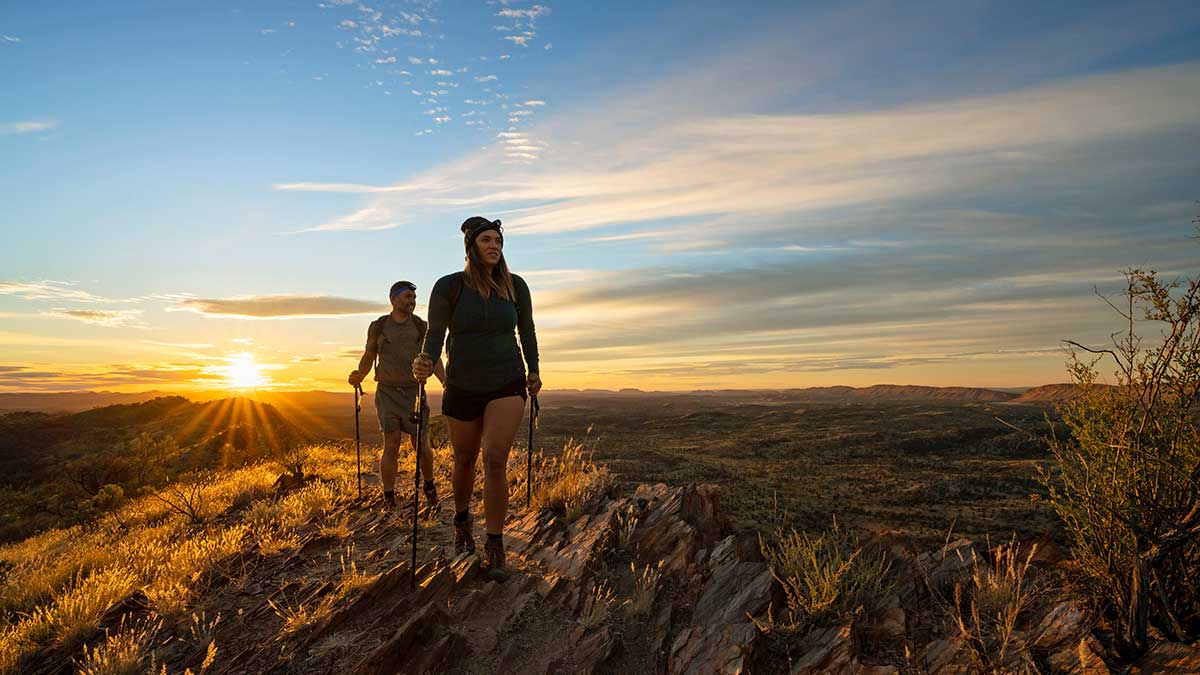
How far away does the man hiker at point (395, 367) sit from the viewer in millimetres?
7195

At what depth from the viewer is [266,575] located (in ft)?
18.3

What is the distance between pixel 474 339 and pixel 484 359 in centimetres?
18

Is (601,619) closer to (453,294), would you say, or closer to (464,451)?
(464,451)

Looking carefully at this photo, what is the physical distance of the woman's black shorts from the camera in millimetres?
4645

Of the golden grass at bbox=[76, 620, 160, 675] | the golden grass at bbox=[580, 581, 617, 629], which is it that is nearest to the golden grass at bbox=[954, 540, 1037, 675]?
the golden grass at bbox=[580, 581, 617, 629]

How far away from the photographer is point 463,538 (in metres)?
5.26

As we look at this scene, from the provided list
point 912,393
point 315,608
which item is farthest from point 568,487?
point 912,393

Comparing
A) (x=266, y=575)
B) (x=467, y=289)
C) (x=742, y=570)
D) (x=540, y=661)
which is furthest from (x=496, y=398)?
(x=266, y=575)

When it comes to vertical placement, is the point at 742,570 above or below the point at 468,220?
below

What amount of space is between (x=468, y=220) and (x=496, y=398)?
1438 mm

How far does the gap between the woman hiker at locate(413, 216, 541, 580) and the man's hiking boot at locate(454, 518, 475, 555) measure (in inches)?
16.8

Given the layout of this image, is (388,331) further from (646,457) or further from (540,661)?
(646,457)

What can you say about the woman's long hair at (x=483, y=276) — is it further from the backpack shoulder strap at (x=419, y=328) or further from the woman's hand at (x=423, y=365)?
the backpack shoulder strap at (x=419, y=328)

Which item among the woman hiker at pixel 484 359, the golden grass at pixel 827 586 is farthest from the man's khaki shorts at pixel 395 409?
the golden grass at pixel 827 586
